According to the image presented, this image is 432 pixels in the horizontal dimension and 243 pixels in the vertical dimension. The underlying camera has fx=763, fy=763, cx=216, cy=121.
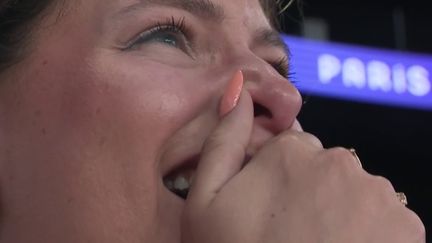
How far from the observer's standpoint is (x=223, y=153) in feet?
2.48

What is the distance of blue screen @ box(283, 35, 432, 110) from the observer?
2.66 meters

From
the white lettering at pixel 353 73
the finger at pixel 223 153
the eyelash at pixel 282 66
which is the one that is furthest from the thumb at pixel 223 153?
the white lettering at pixel 353 73

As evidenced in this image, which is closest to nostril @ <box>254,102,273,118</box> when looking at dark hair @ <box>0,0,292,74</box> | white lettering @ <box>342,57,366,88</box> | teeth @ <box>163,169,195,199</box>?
teeth @ <box>163,169,195,199</box>

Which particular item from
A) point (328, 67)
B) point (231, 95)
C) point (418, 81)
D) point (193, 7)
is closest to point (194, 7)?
point (193, 7)

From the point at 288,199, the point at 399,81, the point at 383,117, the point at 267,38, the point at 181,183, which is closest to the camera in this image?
the point at 288,199

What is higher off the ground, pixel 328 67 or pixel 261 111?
pixel 261 111

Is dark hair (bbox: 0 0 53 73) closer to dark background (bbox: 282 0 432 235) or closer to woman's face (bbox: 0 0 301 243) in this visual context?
woman's face (bbox: 0 0 301 243)

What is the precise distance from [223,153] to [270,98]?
0.36 feet

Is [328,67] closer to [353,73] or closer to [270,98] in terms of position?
[353,73]

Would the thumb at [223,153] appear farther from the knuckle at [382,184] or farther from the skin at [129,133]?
the knuckle at [382,184]

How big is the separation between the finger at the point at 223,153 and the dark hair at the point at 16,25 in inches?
9.6

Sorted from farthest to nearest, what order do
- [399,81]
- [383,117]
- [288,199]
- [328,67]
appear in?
1. [383,117]
2. [399,81]
3. [328,67]
4. [288,199]

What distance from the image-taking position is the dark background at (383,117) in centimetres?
295

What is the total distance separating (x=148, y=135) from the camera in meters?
0.78
